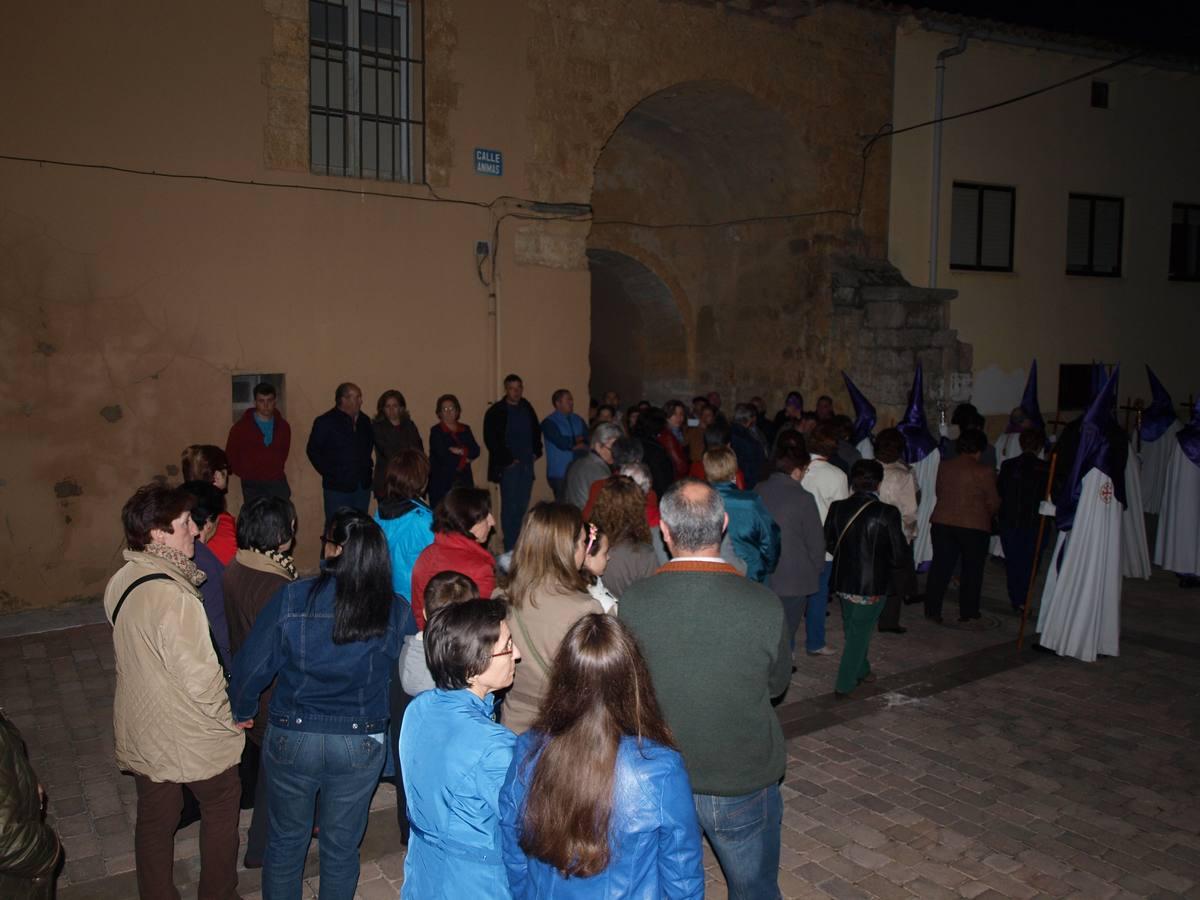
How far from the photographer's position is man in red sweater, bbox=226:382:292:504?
9.45 m

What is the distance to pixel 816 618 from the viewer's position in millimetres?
7965

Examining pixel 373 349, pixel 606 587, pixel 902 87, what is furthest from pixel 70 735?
pixel 902 87

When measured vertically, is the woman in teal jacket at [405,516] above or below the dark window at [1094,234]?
below

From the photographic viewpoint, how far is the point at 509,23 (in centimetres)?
1138

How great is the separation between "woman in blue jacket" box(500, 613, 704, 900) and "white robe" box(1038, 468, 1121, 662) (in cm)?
649

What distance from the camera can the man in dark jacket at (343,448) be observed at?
9750 millimetres

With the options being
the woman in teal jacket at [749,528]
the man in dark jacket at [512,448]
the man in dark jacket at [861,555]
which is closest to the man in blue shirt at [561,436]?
the man in dark jacket at [512,448]

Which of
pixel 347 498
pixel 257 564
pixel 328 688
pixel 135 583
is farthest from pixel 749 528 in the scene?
pixel 347 498

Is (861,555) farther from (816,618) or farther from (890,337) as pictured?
(890,337)

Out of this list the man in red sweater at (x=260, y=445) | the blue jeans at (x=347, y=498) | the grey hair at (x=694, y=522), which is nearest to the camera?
the grey hair at (x=694, y=522)

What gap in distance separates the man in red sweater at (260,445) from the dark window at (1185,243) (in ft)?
55.4

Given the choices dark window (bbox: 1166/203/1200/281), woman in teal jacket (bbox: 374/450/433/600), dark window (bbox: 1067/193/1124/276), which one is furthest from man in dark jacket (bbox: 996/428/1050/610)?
dark window (bbox: 1166/203/1200/281)

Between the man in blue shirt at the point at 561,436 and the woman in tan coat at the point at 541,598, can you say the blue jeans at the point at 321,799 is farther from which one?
the man in blue shirt at the point at 561,436

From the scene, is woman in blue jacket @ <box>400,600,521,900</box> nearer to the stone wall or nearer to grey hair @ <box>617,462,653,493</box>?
grey hair @ <box>617,462,653,493</box>
